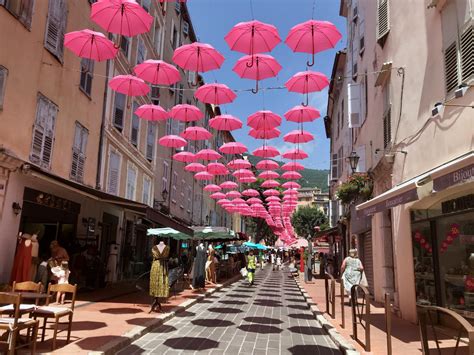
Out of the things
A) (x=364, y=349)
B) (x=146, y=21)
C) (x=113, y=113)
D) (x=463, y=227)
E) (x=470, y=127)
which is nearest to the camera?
(x=364, y=349)

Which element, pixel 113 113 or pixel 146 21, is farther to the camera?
pixel 113 113

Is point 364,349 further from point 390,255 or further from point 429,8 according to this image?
point 429,8

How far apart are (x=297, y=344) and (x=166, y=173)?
20.8 m

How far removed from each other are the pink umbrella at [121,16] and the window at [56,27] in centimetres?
450

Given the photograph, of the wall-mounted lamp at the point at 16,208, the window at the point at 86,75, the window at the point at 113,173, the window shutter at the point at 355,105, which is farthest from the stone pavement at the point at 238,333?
the window at the point at 86,75

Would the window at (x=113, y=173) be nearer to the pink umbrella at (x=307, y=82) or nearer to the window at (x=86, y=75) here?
the window at (x=86, y=75)

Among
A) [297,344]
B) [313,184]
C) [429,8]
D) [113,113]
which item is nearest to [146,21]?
[429,8]

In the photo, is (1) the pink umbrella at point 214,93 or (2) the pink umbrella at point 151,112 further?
(2) the pink umbrella at point 151,112

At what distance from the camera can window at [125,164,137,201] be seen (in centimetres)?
2068

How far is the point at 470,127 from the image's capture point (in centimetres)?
Answer: 761

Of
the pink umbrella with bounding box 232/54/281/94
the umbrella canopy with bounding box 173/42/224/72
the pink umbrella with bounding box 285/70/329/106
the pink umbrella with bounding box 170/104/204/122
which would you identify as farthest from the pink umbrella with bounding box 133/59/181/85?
the pink umbrella with bounding box 285/70/329/106

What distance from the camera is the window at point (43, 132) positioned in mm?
12430

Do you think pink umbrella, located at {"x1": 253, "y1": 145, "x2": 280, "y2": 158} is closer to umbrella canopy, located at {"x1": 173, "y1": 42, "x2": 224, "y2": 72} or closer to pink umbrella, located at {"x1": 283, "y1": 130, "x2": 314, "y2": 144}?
pink umbrella, located at {"x1": 283, "y1": 130, "x2": 314, "y2": 144}

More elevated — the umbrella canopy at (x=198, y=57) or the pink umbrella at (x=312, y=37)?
the pink umbrella at (x=312, y=37)
